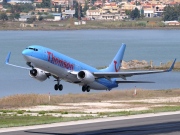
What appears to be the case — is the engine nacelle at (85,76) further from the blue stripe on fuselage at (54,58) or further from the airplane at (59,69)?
the blue stripe on fuselage at (54,58)

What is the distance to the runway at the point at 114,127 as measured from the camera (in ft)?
167

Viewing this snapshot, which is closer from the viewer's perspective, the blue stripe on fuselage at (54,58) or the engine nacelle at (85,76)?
the blue stripe on fuselage at (54,58)

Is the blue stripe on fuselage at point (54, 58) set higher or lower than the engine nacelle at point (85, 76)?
higher

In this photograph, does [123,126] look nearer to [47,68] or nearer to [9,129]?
[9,129]

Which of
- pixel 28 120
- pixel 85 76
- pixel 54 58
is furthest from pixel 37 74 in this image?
pixel 28 120

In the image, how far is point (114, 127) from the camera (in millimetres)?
54281

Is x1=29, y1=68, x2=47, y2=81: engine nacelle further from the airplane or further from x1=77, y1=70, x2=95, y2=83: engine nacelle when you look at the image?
x1=77, y1=70, x2=95, y2=83: engine nacelle

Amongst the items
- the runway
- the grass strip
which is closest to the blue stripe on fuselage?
the grass strip

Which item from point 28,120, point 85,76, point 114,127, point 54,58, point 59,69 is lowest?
point 28,120

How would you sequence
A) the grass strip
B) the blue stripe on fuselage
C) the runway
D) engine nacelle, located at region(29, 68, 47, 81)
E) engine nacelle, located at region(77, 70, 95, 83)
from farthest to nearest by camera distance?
engine nacelle, located at region(77, 70, 95, 83) < engine nacelle, located at region(29, 68, 47, 81) < the blue stripe on fuselage < the grass strip < the runway

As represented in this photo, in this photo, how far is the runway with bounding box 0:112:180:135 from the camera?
5091cm

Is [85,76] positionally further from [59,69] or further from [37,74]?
[37,74]

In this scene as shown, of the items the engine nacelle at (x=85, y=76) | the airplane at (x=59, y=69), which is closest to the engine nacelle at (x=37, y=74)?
the airplane at (x=59, y=69)

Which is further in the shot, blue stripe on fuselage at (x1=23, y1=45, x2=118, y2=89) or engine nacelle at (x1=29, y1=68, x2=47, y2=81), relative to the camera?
engine nacelle at (x1=29, y1=68, x2=47, y2=81)
